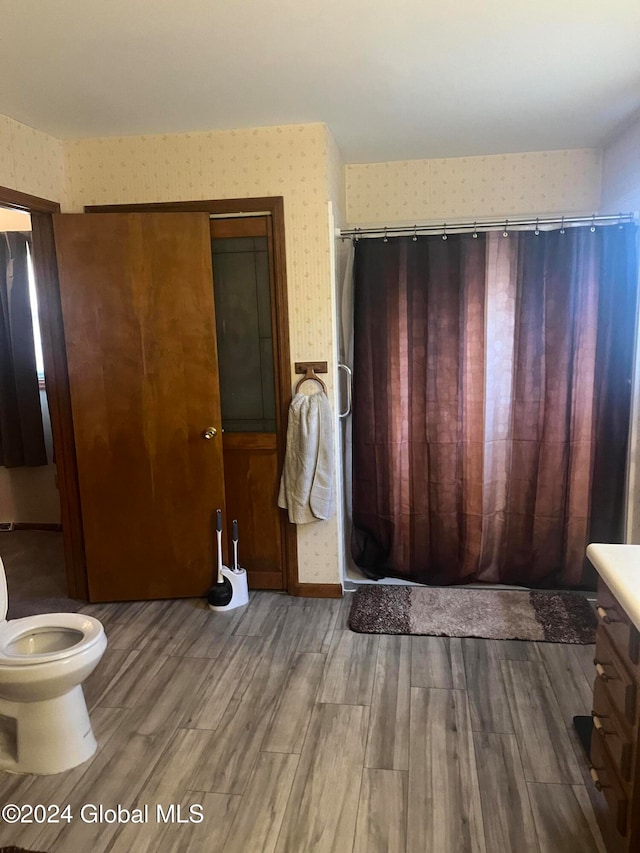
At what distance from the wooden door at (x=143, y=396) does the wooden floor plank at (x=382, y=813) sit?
157 centimetres

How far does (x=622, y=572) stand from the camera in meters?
1.67

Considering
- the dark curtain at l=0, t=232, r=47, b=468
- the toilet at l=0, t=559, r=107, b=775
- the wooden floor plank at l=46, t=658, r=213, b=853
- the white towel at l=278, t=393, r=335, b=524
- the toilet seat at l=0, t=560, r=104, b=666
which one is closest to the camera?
the wooden floor plank at l=46, t=658, r=213, b=853

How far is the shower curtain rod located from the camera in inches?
120

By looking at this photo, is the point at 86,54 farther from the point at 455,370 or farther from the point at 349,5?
the point at 455,370

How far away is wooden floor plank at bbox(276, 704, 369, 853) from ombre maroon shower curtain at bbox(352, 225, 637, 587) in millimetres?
1327

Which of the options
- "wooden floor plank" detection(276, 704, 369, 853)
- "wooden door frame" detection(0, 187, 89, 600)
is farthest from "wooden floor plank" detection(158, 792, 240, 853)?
"wooden door frame" detection(0, 187, 89, 600)

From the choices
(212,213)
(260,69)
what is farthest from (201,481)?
(260,69)

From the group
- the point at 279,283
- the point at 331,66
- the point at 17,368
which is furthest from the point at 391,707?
the point at 17,368

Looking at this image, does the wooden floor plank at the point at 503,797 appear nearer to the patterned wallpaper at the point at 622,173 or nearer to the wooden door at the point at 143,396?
the wooden door at the point at 143,396

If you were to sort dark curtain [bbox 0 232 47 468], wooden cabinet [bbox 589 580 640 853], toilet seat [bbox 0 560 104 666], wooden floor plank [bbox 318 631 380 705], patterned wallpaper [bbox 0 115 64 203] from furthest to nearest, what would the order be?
dark curtain [bbox 0 232 47 468] → patterned wallpaper [bbox 0 115 64 203] → wooden floor plank [bbox 318 631 380 705] → toilet seat [bbox 0 560 104 666] → wooden cabinet [bbox 589 580 640 853]

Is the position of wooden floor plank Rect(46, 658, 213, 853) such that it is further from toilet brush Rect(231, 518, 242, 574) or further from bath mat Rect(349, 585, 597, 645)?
bath mat Rect(349, 585, 597, 645)

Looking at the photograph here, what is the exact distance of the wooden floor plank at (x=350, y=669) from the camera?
2.45m

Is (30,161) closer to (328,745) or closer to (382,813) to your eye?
(328,745)

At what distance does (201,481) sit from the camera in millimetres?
3207
